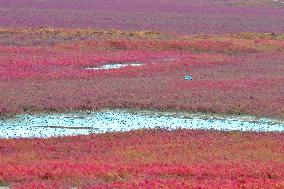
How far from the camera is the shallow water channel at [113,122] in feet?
82.9

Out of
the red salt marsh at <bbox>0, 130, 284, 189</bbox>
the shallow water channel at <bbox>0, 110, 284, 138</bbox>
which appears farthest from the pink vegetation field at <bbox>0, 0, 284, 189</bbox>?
the shallow water channel at <bbox>0, 110, 284, 138</bbox>

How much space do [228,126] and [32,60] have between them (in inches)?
585

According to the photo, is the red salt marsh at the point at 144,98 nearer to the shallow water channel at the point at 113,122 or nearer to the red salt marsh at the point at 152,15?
the shallow water channel at the point at 113,122

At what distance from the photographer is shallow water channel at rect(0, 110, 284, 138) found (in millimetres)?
25281

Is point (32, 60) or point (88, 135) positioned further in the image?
point (32, 60)

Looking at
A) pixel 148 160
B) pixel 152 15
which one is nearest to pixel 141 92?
pixel 148 160

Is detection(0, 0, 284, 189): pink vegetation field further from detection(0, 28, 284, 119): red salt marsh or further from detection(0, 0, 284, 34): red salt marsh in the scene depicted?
detection(0, 0, 284, 34): red salt marsh

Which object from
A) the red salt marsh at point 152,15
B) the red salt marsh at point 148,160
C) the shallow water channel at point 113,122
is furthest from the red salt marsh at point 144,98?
the red salt marsh at point 152,15

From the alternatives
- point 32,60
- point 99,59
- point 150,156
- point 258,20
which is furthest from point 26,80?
point 258,20

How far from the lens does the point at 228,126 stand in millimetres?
26891

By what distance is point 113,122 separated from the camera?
2689 cm

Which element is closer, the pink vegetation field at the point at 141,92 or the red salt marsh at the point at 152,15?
the pink vegetation field at the point at 141,92

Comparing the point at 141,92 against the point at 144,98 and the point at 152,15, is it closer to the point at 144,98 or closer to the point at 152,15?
Answer: the point at 144,98

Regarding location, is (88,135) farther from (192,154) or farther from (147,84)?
(147,84)
